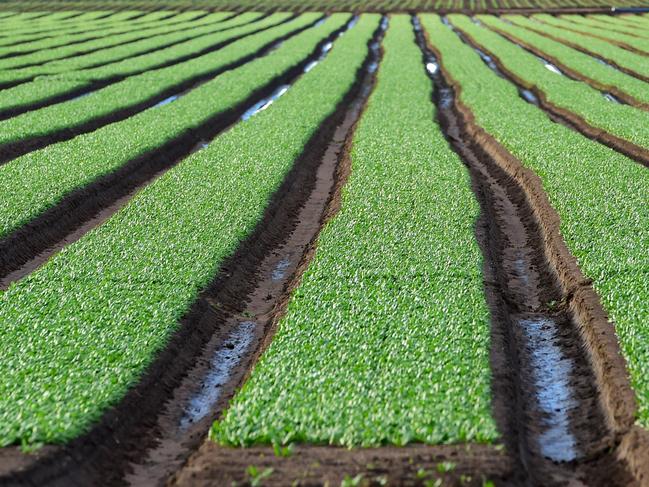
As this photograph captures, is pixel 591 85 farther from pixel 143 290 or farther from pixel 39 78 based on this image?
pixel 143 290

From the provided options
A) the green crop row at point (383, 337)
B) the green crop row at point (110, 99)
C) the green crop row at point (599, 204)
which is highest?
the green crop row at point (110, 99)

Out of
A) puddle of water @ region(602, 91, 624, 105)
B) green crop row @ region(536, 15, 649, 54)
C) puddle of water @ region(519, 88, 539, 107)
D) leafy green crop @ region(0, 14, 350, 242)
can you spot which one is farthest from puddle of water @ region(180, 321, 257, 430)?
green crop row @ region(536, 15, 649, 54)

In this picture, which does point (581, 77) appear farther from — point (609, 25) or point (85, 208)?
point (609, 25)

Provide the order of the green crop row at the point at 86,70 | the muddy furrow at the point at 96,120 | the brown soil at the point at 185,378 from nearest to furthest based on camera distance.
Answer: the brown soil at the point at 185,378, the muddy furrow at the point at 96,120, the green crop row at the point at 86,70

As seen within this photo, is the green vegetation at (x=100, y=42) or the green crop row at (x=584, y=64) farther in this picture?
the green vegetation at (x=100, y=42)

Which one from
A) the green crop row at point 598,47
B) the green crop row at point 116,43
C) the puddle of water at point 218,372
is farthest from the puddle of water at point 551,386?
the green crop row at point 116,43

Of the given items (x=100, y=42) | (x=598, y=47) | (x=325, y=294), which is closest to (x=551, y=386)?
(x=325, y=294)

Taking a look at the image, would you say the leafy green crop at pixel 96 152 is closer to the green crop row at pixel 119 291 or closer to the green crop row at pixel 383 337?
the green crop row at pixel 119 291
